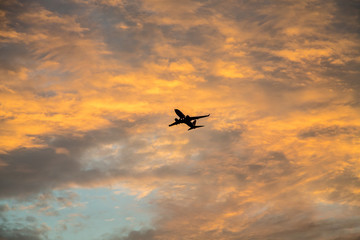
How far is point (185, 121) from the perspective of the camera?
91938mm
